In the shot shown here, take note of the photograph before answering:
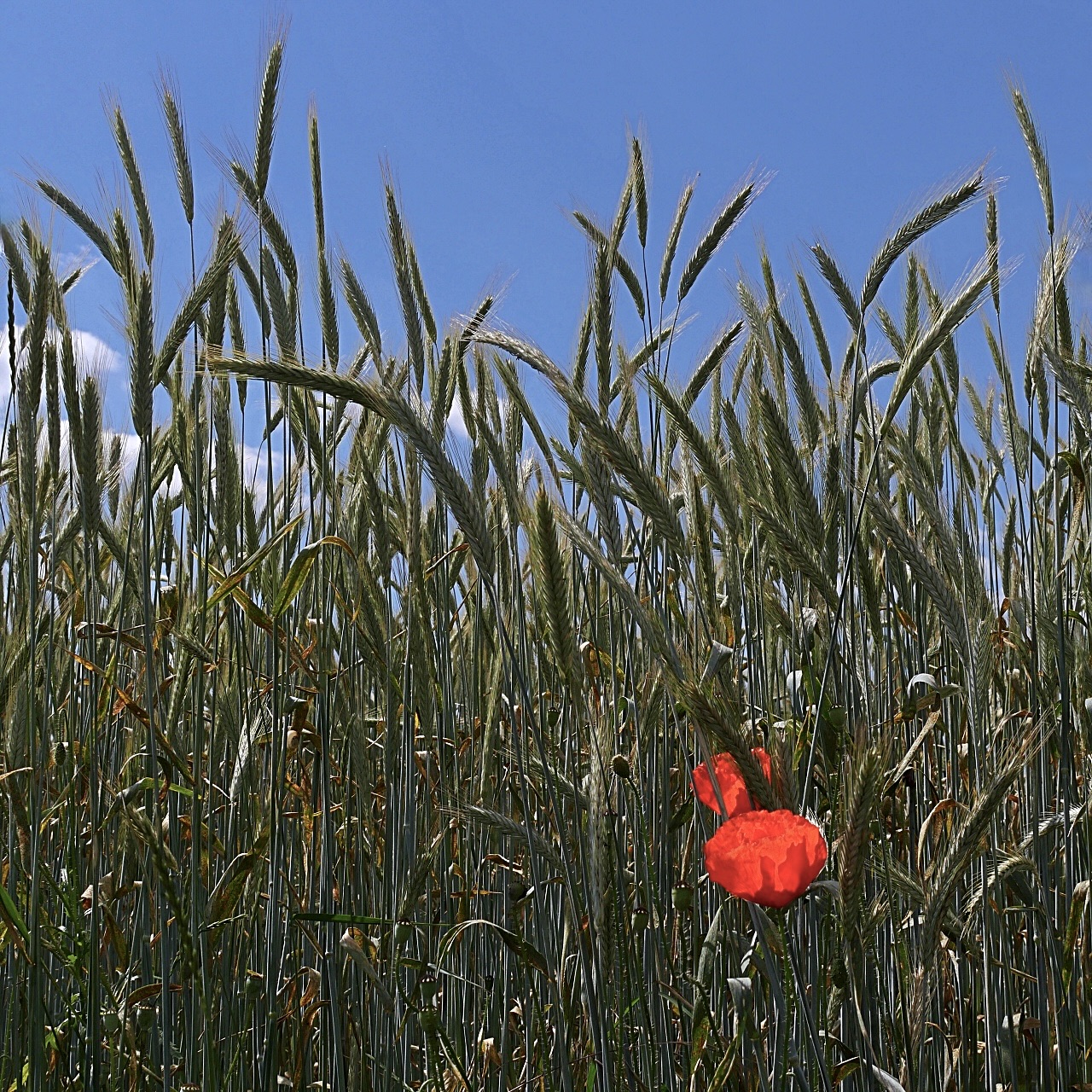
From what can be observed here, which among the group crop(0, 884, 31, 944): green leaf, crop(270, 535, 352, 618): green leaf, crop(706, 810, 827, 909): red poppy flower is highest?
crop(270, 535, 352, 618): green leaf

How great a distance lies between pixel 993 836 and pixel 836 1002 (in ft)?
1.48

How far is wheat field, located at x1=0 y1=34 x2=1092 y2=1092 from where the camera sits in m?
1.19

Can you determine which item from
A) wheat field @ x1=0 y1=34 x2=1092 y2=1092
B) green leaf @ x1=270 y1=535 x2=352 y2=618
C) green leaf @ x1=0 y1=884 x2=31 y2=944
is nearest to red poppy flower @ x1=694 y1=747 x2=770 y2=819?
wheat field @ x1=0 y1=34 x2=1092 y2=1092

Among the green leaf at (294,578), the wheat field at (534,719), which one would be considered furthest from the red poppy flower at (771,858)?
the green leaf at (294,578)

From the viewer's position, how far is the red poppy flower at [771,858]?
1002mm

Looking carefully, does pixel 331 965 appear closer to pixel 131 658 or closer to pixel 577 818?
pixel 577 818

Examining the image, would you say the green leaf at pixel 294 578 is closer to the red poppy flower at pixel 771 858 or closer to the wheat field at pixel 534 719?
the wheat field at pixel 534 719

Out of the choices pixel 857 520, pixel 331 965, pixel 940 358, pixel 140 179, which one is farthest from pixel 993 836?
pixel 140 179

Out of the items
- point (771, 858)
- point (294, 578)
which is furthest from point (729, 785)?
point (294, 578)

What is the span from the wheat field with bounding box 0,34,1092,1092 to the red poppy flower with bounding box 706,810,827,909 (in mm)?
35

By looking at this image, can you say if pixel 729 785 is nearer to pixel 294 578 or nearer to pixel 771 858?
pixel 771 858

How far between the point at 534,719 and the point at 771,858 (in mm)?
262

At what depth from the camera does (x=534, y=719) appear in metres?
1.05

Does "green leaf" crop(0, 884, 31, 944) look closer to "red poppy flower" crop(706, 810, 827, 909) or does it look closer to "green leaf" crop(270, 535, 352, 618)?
"green leaf" crop(270, 535, 352, 618)
